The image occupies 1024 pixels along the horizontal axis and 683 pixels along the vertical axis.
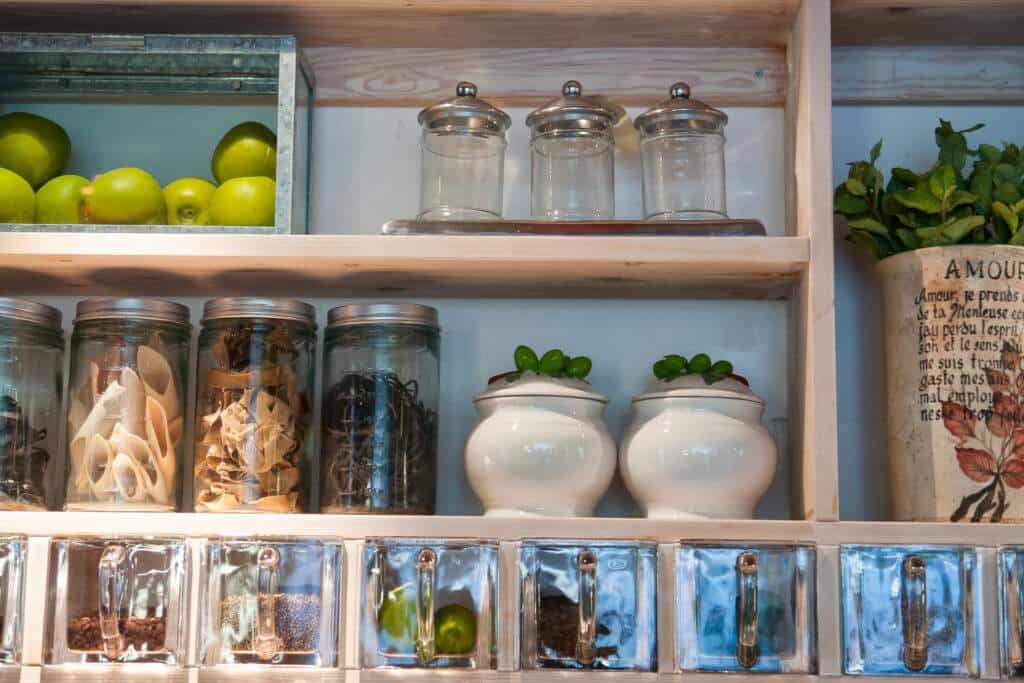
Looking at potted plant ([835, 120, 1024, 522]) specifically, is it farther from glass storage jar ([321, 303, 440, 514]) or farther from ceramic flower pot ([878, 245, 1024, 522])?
glass storage jar ([321, 303, 440, 514])

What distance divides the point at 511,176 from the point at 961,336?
627mm

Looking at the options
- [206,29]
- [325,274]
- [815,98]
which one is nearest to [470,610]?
[325,274]

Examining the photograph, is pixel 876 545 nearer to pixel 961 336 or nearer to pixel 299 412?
pixel 961 336

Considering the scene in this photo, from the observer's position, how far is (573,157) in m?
1.71

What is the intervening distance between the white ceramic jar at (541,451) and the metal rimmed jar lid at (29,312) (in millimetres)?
539

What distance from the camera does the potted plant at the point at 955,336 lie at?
59.1 inches

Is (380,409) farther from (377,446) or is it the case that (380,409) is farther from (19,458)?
(19,458)

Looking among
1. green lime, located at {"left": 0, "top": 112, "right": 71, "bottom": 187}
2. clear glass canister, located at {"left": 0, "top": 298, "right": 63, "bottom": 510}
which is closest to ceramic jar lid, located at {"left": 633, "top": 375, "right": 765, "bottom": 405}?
clear glass canister, located at {"left": 0, "top": 298, "right": 63, "bottom": 510}

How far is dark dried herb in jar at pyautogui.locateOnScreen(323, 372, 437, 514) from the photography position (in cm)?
153

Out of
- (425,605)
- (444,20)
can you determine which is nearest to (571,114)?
(444,20)

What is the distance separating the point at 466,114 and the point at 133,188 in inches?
16.7

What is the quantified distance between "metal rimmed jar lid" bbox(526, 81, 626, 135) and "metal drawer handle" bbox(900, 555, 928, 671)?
66 centimetres

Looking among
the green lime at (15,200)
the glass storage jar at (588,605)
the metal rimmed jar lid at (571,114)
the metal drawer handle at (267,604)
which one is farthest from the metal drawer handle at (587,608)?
the green lime at (15,200)

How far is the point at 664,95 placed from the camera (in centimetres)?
180
